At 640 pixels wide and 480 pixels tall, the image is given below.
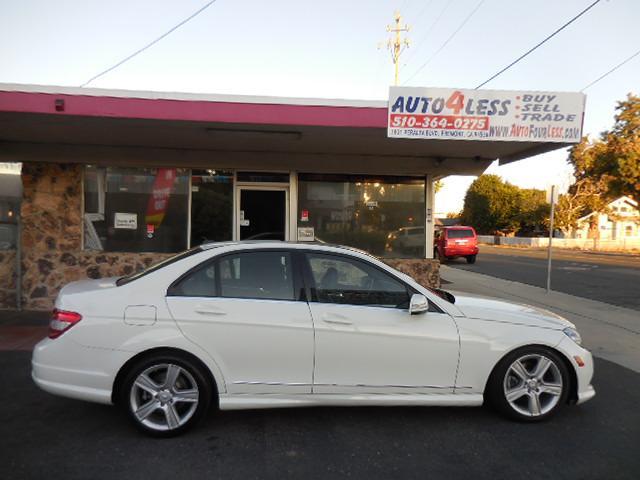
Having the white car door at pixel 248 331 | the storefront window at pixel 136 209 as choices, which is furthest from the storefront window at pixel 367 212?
the white car door at pixel 248 331

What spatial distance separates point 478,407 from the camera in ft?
14.1

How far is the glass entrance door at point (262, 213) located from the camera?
9270mm

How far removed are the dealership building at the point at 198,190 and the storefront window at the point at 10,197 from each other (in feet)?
0.06

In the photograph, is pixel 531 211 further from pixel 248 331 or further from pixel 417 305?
pixel 248 331

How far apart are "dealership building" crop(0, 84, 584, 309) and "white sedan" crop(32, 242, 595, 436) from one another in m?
3.41

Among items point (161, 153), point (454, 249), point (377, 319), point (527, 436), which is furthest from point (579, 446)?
point (454, 249)

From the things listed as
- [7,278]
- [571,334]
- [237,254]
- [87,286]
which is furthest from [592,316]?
[7,278]

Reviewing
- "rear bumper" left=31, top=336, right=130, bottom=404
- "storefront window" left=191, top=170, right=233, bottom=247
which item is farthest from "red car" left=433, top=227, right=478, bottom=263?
"rear bumper" left=31, top=336, right=130, bottom=404

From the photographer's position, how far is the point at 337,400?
3750mm

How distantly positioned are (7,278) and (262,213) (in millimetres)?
4660

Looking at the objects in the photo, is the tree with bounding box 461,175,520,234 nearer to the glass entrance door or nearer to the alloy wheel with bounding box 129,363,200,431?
the glass entrance door

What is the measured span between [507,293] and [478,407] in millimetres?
8331

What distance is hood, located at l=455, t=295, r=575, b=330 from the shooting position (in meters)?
3.99

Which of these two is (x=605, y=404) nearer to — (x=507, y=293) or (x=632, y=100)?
(x=507, y=293)
